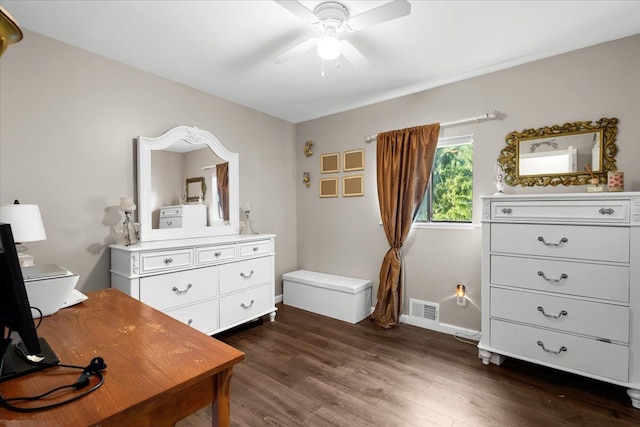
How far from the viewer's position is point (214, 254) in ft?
9.35

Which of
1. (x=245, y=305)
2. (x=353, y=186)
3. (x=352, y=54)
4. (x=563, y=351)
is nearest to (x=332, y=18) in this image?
(x=352, y=54)

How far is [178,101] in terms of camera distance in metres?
3.06

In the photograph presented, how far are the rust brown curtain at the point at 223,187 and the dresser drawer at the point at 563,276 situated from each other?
8.56ft

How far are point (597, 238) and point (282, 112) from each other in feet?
10.8

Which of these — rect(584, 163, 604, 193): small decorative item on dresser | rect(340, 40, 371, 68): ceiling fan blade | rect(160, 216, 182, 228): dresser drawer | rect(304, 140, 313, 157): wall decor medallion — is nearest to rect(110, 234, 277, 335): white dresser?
rect(160, 216, 182, 228): dresser drawer

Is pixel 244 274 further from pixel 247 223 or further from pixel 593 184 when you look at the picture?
pixel 593 184

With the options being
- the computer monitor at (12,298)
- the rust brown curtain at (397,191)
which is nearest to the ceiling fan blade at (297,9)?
the computer monitor at (12,298)

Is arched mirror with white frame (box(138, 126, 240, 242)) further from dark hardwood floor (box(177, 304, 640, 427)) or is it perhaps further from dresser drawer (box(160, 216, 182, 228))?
dark hardwood floor (box(177, 304, 640, 427))

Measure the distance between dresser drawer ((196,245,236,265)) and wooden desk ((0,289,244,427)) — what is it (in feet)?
4.78

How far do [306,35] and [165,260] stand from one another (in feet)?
6.74

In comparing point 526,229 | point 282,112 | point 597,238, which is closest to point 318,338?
point 526,229

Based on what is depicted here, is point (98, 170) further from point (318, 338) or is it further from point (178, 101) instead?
point (318, 338)

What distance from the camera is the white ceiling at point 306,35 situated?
1949mm

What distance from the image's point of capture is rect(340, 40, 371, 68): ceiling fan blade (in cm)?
230
